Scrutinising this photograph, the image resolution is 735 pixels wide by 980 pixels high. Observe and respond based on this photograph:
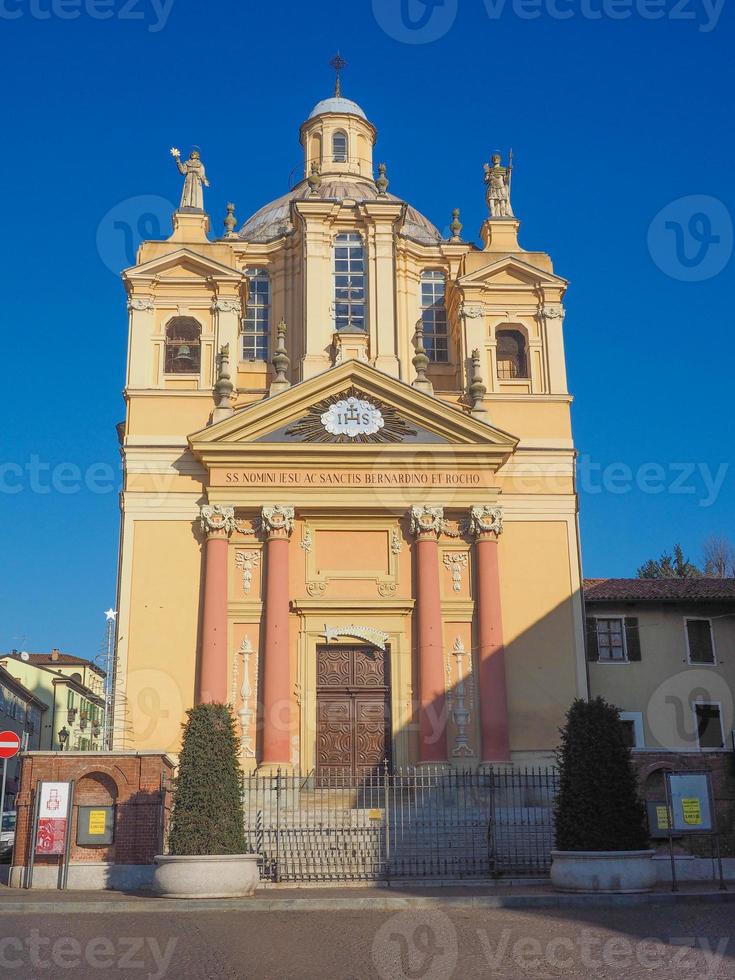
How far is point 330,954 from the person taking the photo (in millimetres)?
11523

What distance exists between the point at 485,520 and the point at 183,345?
33.0 ft

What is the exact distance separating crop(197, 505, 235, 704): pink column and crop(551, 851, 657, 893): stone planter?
39.5 feet

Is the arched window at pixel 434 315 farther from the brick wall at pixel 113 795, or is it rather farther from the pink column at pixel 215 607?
the brick wall at pixel 113 795

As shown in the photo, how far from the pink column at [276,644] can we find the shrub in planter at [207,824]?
8589mm

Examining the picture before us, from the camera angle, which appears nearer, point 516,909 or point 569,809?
point 516,909

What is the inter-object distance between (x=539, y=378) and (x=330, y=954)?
22672mm

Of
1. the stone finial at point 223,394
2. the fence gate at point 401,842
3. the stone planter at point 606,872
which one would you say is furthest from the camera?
the stone finial at point 223,394

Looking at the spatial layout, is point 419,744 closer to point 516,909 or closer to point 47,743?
point 516,909

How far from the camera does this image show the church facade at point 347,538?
27625 mm

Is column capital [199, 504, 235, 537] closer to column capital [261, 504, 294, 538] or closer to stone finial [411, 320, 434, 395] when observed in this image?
column capital [261, 504, 294, 538]

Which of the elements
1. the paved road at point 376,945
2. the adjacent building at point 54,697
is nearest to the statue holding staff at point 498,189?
the paved road at point 376,945

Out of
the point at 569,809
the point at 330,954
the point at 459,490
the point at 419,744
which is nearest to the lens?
the point at 330,954

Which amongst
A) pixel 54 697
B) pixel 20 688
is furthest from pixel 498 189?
pixel 54 697

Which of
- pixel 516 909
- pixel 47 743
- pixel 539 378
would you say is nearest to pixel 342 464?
pixel 539 378
